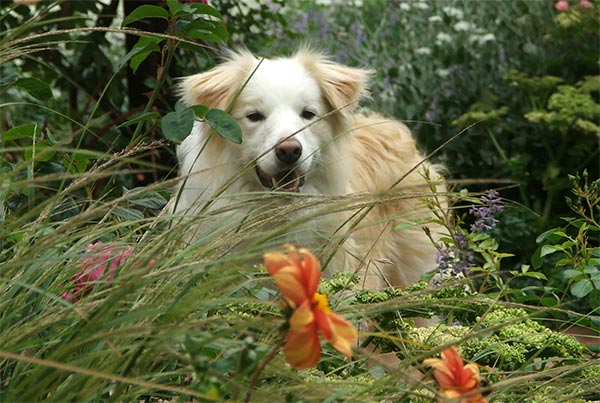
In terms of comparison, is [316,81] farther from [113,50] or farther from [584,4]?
[113,50]

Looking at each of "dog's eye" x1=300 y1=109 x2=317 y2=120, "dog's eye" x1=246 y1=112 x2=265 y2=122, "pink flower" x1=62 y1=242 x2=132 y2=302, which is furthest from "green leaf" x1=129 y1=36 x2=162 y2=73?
"dog's eye" x1=300 y1=109 x2=317 y2=120

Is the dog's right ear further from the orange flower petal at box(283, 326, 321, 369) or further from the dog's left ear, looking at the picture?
the orange flower petal at box(283, 326, 321, 369)

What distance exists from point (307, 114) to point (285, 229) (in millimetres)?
2591

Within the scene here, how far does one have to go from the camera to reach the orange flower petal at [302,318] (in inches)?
45.9

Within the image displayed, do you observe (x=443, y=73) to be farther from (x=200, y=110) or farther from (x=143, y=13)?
(x=143, y=13)

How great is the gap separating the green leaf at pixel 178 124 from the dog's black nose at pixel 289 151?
121 cm

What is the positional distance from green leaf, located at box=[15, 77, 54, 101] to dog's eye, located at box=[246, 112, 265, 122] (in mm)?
1487

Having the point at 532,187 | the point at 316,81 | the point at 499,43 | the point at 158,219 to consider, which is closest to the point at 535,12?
the point at 499,43

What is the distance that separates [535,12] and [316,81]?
2.89 meters

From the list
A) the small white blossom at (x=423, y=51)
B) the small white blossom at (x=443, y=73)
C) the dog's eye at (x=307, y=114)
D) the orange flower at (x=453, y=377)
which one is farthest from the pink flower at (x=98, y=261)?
the small white blossom at (x=423, y=51)

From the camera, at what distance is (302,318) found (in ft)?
3.82

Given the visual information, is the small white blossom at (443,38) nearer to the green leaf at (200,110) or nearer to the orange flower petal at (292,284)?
the green leaf at (200,110)

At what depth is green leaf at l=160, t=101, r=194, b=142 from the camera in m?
2.28

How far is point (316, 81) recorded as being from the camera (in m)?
4.08
